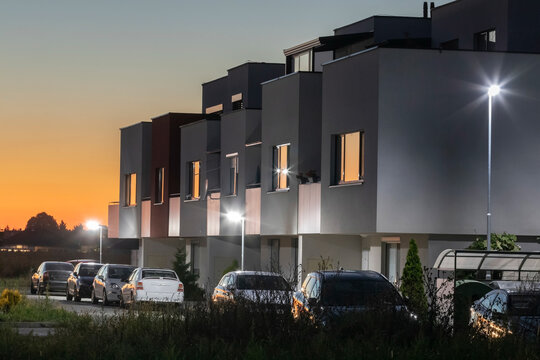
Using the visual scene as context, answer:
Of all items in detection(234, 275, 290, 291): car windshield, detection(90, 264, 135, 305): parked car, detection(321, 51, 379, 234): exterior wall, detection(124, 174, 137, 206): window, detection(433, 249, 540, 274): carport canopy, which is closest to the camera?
detection(234, 275, 290, 291): car windshield

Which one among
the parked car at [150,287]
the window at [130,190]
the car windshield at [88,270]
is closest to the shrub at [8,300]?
the parked car at [150,287]

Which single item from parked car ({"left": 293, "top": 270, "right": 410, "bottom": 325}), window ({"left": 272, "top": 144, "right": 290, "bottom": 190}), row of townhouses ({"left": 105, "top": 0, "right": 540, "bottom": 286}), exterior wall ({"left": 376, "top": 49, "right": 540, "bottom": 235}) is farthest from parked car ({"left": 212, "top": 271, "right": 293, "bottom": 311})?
window ({"left": 272, "top": 144, "right": 290, "bottom": 190})

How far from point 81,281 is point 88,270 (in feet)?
4.16

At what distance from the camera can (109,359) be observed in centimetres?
1507

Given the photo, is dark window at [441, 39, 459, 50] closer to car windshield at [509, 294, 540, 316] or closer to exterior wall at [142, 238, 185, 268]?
car windshield at [509, 294, 540, 316]

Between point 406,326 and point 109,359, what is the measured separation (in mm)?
4613

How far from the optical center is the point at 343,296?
71.2ft

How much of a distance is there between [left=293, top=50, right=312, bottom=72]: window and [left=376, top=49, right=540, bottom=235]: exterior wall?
12.4m

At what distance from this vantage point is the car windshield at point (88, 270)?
1895 inches

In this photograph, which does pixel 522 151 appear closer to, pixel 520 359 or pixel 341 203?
pixel 341 203

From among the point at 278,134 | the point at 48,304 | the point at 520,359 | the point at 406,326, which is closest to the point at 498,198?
the point at 278,134

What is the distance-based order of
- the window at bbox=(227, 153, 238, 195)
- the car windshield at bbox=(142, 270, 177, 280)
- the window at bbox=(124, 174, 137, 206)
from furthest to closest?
1. the window at bbox=(124, 174, 137, 206)
2. the window at bbox=(227, 153, 238, 195)
3. the car windshield at bbox=(142, 270, 177, 280)

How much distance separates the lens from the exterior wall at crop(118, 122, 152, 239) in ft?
201

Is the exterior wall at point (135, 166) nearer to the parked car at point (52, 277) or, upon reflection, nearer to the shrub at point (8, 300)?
the parked car at point (52, 277)
